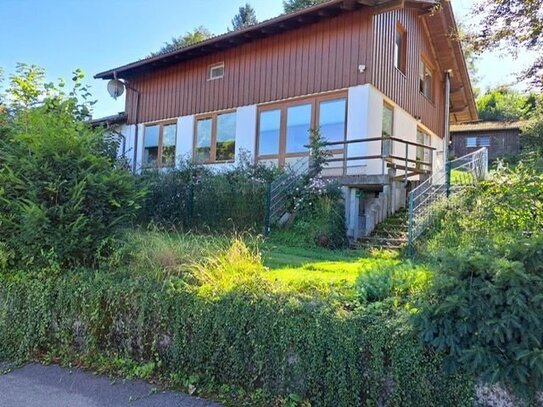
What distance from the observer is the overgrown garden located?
2.75 m

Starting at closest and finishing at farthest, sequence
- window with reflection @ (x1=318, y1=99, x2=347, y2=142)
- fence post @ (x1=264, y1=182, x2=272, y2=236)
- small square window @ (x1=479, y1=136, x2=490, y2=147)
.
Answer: fence post @ (x1=264, y1=182, x2=272, y2=236) → window with reflection @ (x1=318, y1=99, x2=347, y2=142) → small square window @ (x1=479, y1=136, x2=490, y2=147)

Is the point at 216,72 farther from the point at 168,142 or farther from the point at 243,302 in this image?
the point at 243,302

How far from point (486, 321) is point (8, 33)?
15283mm

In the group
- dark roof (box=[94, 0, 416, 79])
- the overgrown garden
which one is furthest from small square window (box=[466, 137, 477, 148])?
the overgrown garden

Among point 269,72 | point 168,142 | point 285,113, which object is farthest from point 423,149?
point 168,142

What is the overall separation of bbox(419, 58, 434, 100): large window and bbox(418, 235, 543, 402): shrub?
1378 cm

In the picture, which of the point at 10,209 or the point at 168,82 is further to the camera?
the point at 168,82

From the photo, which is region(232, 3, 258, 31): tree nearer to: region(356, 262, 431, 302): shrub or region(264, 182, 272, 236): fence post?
region(264, 182, 272, 236): fence post

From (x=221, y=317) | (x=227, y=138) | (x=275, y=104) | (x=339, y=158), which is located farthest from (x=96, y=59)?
(x=221, y=317)

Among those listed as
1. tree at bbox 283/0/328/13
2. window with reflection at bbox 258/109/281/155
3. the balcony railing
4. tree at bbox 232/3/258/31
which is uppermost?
A: tree at bbox 232/3/258/31

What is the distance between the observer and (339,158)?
442 inches

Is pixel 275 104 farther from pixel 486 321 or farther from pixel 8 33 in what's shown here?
pixel 486 321

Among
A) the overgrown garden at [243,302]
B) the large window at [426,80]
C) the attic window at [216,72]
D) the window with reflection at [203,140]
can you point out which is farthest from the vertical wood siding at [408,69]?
the overgrown garden at [243,302]

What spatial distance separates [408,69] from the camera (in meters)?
13.9
